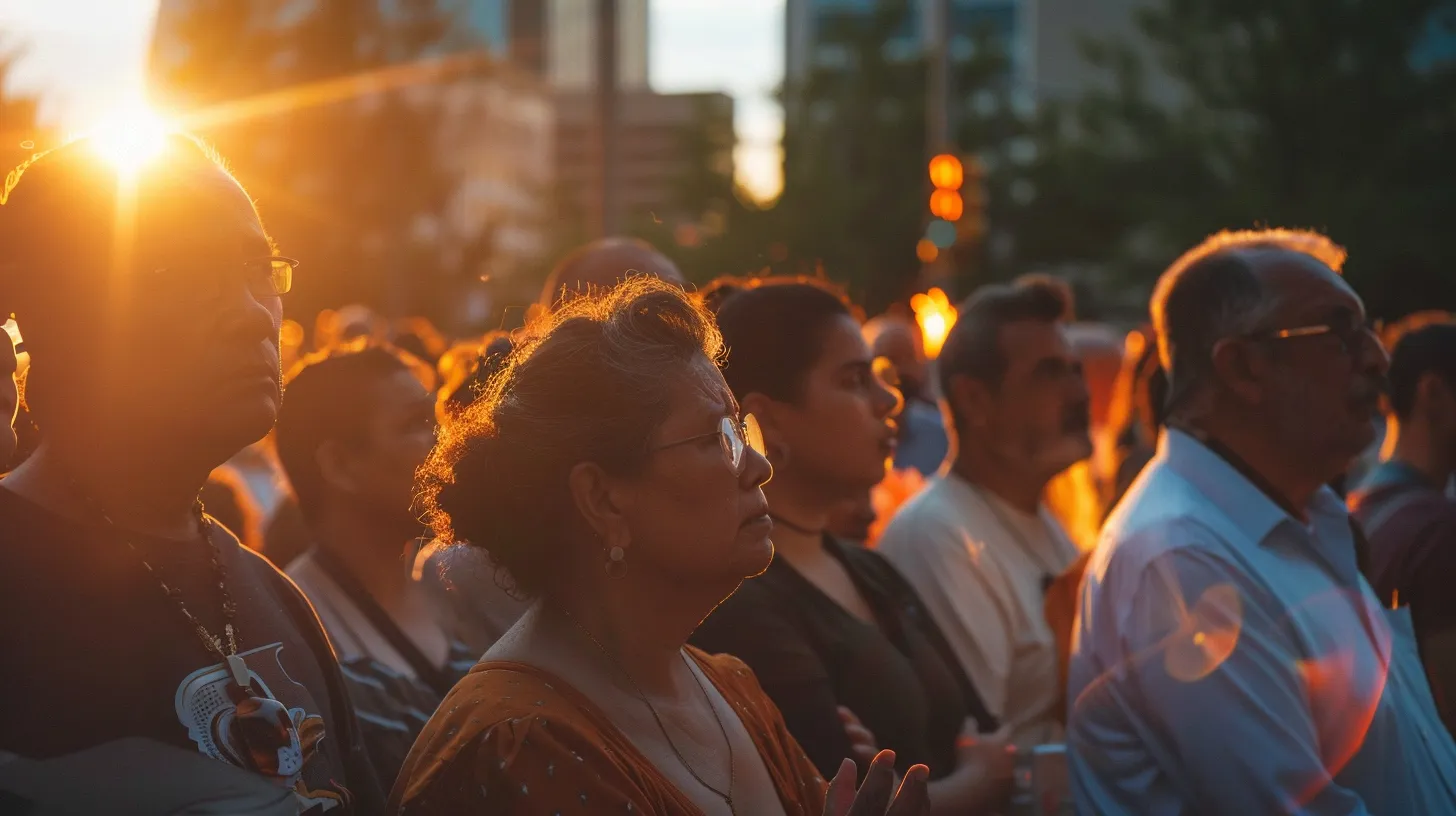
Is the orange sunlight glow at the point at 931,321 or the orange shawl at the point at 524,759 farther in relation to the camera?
the orange sunlight glow at the point at 931,321

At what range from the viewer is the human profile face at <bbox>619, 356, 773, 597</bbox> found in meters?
2.91

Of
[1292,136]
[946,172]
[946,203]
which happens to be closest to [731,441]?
[946,172]

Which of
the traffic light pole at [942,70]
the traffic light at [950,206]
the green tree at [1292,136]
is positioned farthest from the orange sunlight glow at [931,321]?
the green tree at [1292,136]

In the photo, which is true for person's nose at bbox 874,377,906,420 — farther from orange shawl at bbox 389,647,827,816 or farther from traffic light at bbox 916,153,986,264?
traffic light at bbox 916,153,986,264

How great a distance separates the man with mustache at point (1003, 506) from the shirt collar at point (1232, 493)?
3.58 feet

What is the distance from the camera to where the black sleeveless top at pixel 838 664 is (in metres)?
3.68

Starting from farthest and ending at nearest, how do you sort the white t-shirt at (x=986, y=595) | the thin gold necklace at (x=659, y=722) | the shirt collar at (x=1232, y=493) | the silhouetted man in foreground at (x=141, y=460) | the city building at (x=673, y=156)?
the city building at (x=673, y=156)
the white t-shirt at (x=986, y=595)
the shirt collar at (x=1232, y=493)
the thin gold necklace at (x=659, y=722)
the silhouetted man in foreground at (x=141, y=460)

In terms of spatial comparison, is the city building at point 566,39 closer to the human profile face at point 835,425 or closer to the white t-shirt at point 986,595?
the white t-shirt at point 986,595

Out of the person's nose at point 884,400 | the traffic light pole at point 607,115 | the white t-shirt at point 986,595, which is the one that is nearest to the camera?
the person's nose at point 884,400

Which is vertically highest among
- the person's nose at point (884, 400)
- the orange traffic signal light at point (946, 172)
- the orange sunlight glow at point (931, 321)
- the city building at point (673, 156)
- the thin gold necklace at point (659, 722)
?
the person's nose at point (884, 400)

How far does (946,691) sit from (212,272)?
237 cm

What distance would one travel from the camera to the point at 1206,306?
420cm

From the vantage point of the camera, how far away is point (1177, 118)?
106ft

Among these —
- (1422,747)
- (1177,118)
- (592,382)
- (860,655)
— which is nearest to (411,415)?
(860,655)
